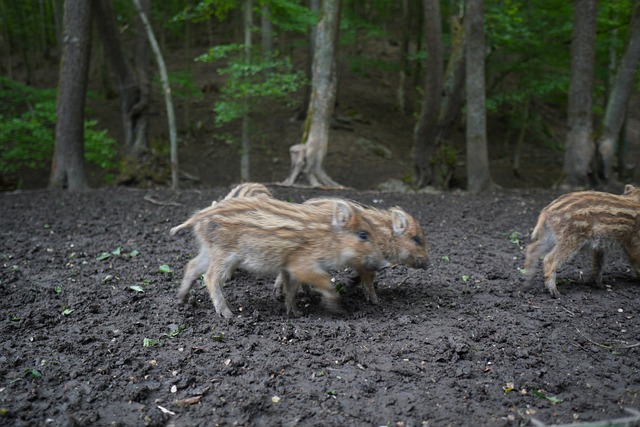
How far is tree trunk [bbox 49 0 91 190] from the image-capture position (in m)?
9.45

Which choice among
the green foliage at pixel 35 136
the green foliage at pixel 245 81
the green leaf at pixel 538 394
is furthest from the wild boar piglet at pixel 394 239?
the green foliage at pixel 35 136

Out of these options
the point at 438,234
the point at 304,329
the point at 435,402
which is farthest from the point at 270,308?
the point at 438,234

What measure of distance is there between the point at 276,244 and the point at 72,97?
6845mm

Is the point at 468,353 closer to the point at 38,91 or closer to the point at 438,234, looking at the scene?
the point at 438,234

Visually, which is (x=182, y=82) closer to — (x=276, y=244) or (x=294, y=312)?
(x=276, y=244)

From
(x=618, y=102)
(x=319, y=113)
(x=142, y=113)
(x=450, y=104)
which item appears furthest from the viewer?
(x=142, y=113)

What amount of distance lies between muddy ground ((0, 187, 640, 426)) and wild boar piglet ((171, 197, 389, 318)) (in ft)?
1.01

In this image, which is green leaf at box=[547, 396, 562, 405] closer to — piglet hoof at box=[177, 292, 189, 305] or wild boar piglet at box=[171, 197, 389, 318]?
wild boar piglet at box=[171, 197, 389, 318]

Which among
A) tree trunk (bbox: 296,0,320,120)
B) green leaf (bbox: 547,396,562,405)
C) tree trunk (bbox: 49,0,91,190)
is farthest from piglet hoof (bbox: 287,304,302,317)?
tree trunk (bbox: 296,0,320,120)

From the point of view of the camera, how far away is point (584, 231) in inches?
193

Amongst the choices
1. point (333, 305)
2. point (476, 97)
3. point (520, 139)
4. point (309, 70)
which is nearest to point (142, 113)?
point (309, 70)

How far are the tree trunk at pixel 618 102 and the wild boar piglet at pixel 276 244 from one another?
722 cm

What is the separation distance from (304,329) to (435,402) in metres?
1.19

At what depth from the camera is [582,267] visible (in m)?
5.74
